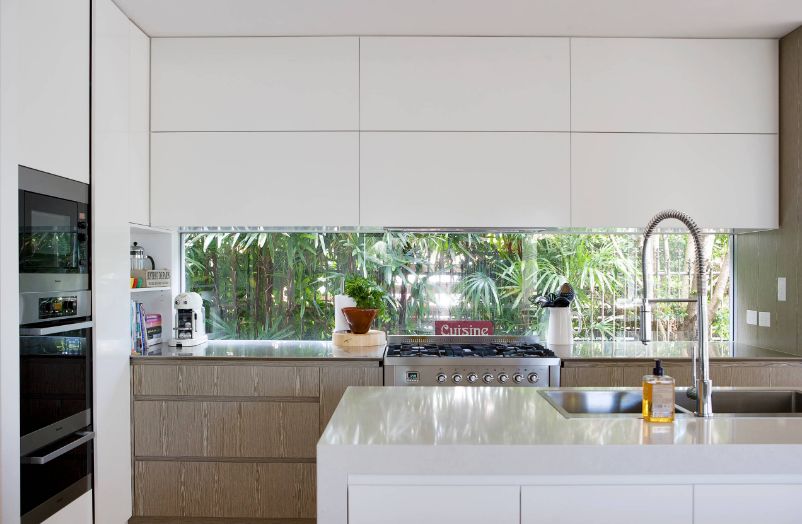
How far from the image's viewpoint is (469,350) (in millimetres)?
3400

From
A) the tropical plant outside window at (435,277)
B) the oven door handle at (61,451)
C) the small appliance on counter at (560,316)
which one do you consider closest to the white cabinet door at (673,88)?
the tropical plant outside window at (435,277)

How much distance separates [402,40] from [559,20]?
2.73 feet

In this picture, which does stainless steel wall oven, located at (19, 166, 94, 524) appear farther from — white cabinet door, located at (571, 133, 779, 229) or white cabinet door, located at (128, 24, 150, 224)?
white cabinet door, located at (571, 133, 779, 229)

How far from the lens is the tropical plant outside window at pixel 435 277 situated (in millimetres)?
3877

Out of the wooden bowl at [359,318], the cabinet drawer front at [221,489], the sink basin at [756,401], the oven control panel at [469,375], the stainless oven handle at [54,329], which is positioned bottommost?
the cabinet drawer front at [221,489]

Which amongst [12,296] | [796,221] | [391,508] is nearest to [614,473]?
[391,508]

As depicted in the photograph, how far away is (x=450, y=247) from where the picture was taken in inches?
153

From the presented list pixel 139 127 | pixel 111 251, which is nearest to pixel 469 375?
pixel 111 251

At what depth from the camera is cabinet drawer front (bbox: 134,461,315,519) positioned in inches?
121

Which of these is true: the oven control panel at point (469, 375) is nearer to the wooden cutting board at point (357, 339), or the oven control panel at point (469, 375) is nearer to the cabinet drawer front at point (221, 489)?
the wooden cutting board at point (357, 339)

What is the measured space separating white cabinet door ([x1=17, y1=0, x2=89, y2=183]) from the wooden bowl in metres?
1.51

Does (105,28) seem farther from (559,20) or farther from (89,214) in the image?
(559,20)

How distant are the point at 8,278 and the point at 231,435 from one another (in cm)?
138

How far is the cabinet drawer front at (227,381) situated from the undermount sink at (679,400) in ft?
4.47
